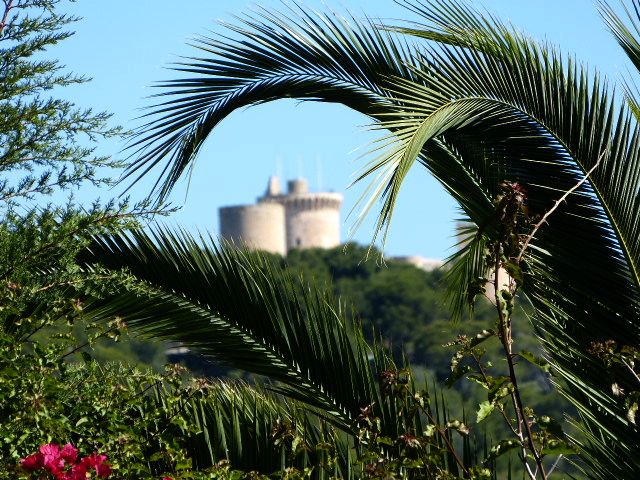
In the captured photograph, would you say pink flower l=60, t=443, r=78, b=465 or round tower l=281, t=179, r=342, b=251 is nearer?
pink flower l=60, t=443, r=78, b=465

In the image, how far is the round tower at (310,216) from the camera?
8294 centimetres

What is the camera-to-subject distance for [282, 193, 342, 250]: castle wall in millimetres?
82875

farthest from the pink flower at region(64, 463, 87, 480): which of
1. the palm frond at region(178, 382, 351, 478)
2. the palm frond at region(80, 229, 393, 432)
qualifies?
the palm frond at region(80, 229, 393, 432)

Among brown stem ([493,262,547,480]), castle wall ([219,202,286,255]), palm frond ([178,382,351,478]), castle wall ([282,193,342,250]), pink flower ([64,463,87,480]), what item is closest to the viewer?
brown stem ([493,262,547,480])

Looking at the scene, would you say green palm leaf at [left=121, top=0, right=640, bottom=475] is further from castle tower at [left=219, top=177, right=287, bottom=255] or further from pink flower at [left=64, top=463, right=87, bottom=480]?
castle tower at [left=219, top=177, right=287, bottom=255]

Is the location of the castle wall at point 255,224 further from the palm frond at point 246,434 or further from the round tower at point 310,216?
the palm frond at point 246,434

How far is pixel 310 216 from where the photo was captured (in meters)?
83.7

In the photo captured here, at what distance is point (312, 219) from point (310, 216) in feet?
0.75

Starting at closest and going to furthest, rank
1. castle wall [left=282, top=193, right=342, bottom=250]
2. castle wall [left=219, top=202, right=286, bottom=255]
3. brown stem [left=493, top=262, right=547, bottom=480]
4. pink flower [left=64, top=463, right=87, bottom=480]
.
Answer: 1. brown stem [left=493, top=262, right=547, bottom=480]
2. pink flower [left=64, top=463, right=87, bottom=480]
3. castle wall [left=219, top=202, right=286, bottom=255]
4. castle wall [left=282, top=193, right=342, bottom=250]

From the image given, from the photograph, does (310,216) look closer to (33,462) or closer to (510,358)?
(33,462)

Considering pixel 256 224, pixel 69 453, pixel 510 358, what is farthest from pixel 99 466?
pixel 256 224

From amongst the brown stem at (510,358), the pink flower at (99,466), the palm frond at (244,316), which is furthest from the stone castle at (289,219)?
the brown stem at (510,358)

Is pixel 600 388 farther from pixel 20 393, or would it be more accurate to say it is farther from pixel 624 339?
pixel 20 393

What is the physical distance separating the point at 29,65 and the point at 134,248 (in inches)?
31.7
